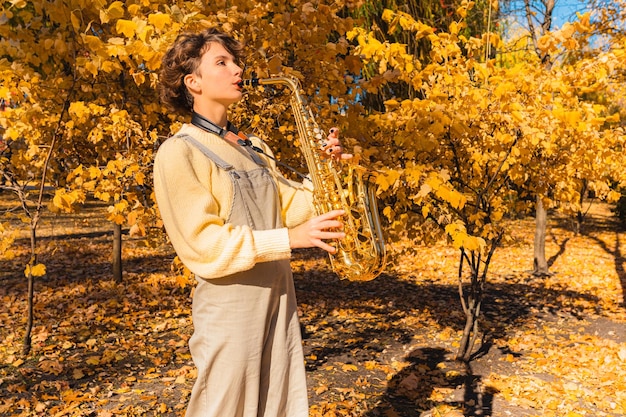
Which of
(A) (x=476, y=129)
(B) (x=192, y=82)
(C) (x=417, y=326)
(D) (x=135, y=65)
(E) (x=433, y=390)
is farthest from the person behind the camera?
(C) (x=417, y=326)

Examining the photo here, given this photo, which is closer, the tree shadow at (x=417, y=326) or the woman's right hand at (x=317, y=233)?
the woman's right hand at (x=317, y=233)

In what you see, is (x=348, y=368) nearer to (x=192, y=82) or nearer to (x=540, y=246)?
(x=192, y=82)

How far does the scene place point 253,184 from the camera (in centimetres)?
192

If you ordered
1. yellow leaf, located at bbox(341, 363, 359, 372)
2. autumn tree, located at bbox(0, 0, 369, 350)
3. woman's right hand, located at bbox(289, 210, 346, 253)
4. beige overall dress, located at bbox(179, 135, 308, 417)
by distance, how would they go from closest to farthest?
woman's right hand, located at bbox(289, 210, 346, 253) → beige overall dress, located at bbox(179, 135, 308, 417) → autumn tree, located at bbox(0, 0, 369, 350) → yellow leaf, located at bbox(341, 363, 359, 372)

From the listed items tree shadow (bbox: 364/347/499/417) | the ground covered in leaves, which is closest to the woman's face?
the ground covered in leaves

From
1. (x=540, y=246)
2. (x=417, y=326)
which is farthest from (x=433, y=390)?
(x=540, y=246)

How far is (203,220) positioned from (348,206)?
56 centimetres

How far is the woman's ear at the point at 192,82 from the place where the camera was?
1945mm

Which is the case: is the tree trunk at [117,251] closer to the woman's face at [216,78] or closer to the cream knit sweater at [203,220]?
the woman's face at [216,78]

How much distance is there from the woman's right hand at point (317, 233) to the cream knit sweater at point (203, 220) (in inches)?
1.5

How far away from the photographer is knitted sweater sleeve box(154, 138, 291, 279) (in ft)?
5.49

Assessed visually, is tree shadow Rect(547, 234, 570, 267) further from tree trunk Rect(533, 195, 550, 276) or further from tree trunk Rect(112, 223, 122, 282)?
tree trunk Rect(112, 223, 122, 282)

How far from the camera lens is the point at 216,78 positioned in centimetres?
191

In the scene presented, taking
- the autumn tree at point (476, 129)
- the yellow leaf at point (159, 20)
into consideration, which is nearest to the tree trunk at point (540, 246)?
the autumn tree at point (476, 129)
